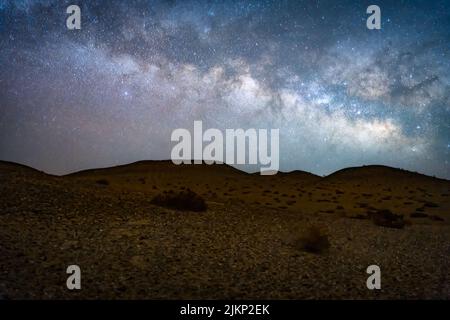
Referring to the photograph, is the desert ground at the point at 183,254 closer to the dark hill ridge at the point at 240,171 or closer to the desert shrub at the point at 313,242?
the desert shrub at the point at 313,242

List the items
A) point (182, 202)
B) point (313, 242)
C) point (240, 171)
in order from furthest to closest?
point (240, 171) < point (182, 202) < point (313, 242)

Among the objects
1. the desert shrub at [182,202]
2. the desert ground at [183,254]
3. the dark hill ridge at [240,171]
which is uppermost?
the dark hill ridge at [240,171]

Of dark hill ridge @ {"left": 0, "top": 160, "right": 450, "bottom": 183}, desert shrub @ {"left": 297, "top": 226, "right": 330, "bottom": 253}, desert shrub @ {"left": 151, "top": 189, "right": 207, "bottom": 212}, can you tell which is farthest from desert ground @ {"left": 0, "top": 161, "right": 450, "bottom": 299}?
dark hill ridge @ {"left": 0, "top": 160, "right": 450, "bottom": 183}

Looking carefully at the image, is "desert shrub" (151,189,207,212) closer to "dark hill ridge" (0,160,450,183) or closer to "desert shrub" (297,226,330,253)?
"desert shrub" (297,226,330,253)

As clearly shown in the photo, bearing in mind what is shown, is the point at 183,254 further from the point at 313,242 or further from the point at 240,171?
the point at 240,171

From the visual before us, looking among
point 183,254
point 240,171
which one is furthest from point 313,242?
point 240,171

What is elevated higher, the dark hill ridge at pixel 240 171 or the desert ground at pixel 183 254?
the dark hill ridge at pixel 240 171

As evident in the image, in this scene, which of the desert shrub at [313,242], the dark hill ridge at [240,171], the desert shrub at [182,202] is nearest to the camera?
the desert shrub at [313,242]

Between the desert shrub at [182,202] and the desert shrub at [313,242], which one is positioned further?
the desert shrub at [182,202]

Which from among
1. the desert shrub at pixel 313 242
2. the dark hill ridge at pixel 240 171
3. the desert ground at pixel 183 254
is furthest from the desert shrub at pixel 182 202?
the dark hill ridge at pixel 240 171

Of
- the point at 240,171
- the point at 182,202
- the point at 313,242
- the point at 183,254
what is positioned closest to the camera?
the point at 183,254
